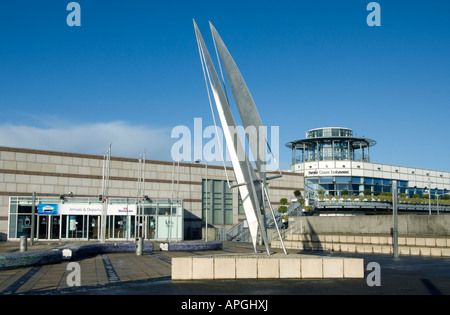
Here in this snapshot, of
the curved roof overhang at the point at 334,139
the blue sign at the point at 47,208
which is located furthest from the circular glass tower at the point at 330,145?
the blue sign at the point at 47,208

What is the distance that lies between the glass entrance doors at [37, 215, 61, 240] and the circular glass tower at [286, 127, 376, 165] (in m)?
37.6

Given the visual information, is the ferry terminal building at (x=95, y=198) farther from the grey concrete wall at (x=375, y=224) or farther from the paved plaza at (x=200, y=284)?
→ the paved plaza at (x=200, y=284)

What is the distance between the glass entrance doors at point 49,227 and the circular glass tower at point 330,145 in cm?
3764

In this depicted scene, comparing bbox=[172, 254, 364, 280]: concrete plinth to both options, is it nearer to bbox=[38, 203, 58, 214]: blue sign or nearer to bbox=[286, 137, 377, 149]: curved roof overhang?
bbox=[38, 203, 58, 214]: blue sign

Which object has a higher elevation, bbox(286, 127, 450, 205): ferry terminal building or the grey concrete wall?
bbox(286, 127, 450, 205): ferry terminal building

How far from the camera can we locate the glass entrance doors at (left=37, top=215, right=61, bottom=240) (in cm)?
4288

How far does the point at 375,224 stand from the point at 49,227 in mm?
28913

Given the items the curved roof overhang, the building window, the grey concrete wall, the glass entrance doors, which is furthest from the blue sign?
the curved roof overhang

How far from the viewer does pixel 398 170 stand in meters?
68.6

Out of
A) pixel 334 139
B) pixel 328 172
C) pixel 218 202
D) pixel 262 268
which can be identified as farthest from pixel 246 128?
pixel 334 139

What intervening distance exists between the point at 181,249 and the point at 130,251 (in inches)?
140

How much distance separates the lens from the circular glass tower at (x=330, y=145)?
6681 cm
